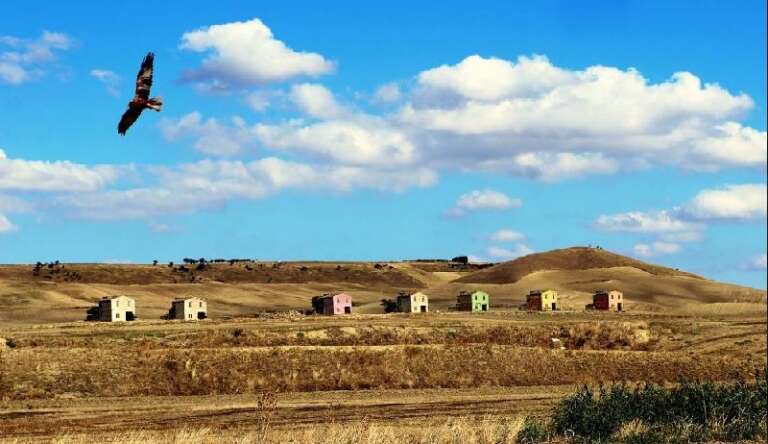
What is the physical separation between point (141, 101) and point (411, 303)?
124072 mm

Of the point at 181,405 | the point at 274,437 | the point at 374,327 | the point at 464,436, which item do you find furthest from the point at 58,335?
the point at 464,436

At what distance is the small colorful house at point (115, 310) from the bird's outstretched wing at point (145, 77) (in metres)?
109

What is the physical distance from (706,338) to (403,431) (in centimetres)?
6684

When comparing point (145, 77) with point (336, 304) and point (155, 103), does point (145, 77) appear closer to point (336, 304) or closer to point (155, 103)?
point (155, 103)

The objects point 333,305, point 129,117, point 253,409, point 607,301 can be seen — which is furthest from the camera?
point 607,301

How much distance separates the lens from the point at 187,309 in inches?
5408

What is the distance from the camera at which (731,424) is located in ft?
117

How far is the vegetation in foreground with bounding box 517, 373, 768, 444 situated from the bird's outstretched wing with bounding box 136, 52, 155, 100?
56.2ft

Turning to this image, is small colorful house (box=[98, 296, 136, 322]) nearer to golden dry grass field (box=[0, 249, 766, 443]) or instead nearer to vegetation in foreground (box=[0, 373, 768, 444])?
golden dry grass field (box=[0, 249, 766, 443])

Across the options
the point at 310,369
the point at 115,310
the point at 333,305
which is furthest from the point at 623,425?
the point at 333,305

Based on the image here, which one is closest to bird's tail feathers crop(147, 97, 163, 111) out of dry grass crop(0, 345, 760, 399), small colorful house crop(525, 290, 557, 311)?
dry grass crop(0, 345, 760, 399)

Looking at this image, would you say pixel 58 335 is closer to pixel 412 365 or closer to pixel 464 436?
pixel 412 365

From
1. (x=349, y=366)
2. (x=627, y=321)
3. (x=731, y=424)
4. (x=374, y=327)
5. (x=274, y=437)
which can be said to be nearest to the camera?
(x=731, y=424)

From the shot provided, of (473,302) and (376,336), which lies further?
(473,302)
